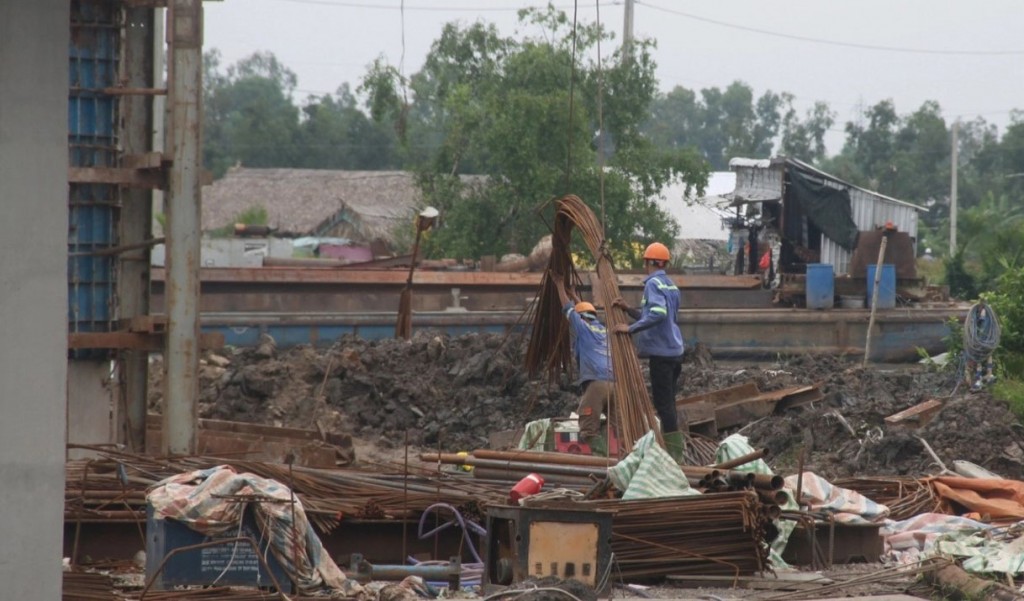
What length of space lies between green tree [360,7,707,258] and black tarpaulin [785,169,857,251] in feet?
10.6

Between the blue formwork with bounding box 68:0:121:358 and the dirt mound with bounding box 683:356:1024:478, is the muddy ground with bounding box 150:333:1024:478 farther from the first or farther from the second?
the blue formwork with bounding box 68:0:121:358

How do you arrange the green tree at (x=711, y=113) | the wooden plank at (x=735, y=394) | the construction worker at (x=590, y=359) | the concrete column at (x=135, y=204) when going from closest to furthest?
1. the concrete column at (x=135, y=204)
2. the construction worker at (x=590, y=359)
3. the wooden plank at (x=735, y=394)
4. the green tree at (x=711, y=113)

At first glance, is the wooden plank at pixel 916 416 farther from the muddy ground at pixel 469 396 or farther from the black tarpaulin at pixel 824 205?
the black tarpaulin at pixel 824 205

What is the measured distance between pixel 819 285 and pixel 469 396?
10517mm

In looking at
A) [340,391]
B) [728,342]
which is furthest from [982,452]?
[728,342]

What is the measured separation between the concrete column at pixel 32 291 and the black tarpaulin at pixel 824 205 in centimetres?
2436

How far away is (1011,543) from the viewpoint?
823cm

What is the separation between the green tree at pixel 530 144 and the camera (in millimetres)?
30250

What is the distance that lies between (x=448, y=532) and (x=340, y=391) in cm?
888

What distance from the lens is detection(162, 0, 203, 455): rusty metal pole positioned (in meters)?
10.4

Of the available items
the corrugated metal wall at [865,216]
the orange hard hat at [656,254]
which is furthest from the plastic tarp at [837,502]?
the corrugated metal wall at [865,216]

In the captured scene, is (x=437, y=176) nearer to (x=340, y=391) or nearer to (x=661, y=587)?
(x=340, y=391)

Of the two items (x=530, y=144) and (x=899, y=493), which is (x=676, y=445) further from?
(x=530, y=144)

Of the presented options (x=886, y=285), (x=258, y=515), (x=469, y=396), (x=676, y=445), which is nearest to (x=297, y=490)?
(x=258, y=515)
